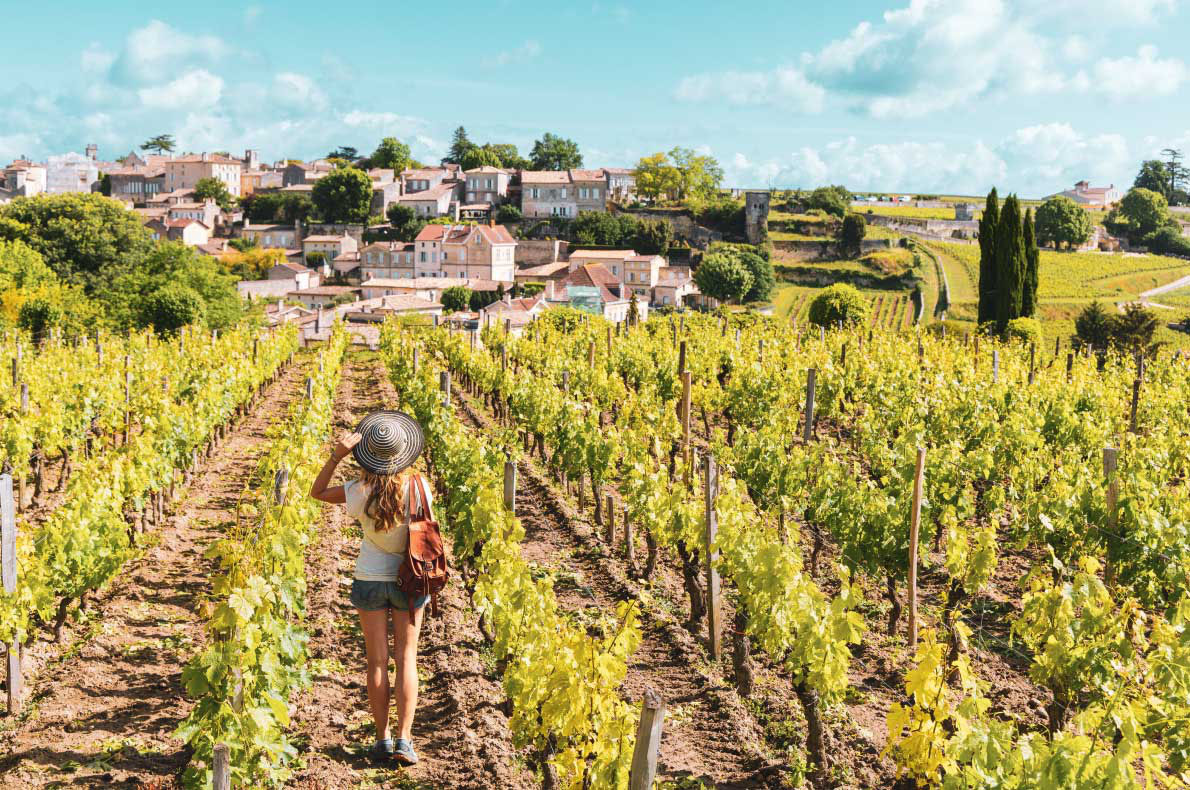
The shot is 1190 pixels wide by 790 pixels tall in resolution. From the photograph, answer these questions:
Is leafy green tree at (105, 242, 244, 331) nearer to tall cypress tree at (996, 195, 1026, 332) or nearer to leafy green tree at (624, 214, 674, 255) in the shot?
tall cypress tree at (996, 195, 1026, 332)

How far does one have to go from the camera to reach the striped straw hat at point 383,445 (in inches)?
194

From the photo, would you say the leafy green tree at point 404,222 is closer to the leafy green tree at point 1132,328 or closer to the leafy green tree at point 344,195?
the leafy green tree at point 344,195

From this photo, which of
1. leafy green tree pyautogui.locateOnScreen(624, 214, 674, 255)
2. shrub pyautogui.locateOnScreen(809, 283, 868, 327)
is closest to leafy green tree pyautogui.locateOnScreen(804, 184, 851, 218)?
Answer: leafy green tree pyautogui.locateOnScreen(624, 214, 674, 255)

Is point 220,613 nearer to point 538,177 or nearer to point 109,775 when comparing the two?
point 109,775

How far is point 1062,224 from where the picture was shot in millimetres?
69375

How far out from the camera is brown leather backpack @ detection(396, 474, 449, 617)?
5.00 meters

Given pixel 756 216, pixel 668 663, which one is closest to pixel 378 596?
pixel 668 663

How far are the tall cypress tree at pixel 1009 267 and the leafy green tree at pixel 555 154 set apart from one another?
73.8 meters

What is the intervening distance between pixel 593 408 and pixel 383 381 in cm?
1455

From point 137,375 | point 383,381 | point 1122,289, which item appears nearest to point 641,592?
point 137,375

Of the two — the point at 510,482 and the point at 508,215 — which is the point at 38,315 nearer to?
the point at 510,482

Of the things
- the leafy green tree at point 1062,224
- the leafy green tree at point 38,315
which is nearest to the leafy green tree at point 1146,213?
the leafy green tree at point 1062,224

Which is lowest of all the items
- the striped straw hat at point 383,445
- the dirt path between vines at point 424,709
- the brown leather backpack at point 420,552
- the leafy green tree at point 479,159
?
the dirt path between vines at point 424,709

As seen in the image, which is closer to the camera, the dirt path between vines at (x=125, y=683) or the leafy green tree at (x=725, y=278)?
the dirt path between vines at (x=125, y=683)
